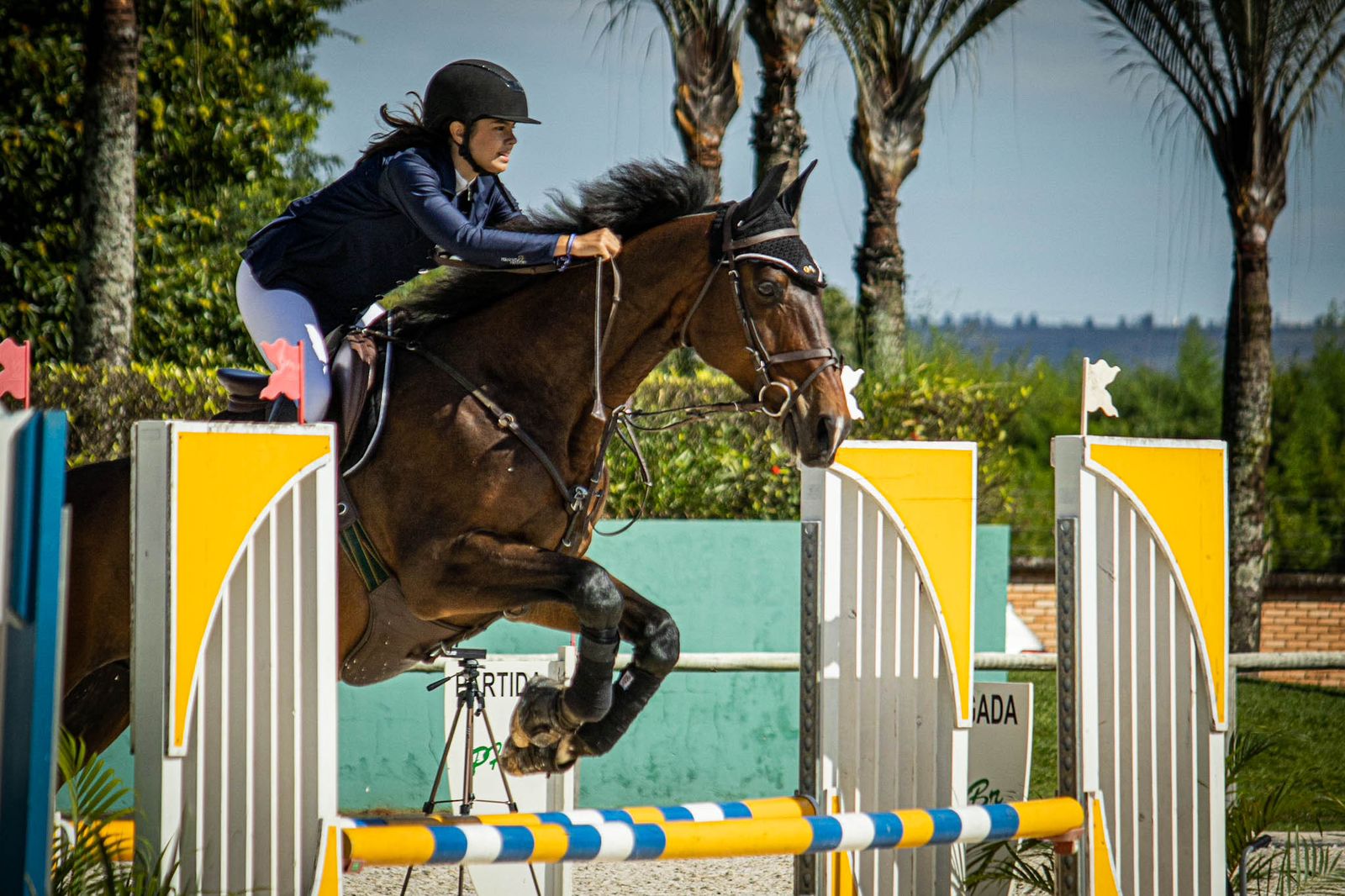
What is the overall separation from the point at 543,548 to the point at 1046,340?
113139 millimetres

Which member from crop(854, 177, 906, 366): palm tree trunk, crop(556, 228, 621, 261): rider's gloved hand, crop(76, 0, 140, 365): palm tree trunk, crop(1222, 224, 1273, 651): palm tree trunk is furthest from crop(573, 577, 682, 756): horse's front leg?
crop(1222, 224, 1273, 651): palm tree trunk

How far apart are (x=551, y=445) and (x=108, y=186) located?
4469 millimetres

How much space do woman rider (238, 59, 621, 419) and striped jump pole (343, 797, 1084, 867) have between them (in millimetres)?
970

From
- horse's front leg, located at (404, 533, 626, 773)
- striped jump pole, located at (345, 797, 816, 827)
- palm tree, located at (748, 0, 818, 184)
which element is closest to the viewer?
striped jump pole, located at (345, 797, 816, 827)

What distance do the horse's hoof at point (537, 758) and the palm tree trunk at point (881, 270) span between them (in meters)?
5.54

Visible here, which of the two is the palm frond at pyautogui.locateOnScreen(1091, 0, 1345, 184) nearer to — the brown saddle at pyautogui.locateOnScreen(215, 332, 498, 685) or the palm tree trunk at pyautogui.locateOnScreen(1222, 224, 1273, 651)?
the palm tree trunk at pyautogui.locateOnScreen(1222, 224, 1273, 651)

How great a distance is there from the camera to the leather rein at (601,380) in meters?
2.73

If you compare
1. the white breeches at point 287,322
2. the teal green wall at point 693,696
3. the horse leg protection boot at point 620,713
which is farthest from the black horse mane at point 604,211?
the teal green wall at point 693,696

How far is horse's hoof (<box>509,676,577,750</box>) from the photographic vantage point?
9.52 feet

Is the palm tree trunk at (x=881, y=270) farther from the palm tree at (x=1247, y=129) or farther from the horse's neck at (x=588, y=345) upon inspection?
the horse's neck at (x=588, y=345)

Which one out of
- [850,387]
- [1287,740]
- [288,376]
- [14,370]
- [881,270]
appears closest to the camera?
[288,376]

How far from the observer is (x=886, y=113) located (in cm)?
845

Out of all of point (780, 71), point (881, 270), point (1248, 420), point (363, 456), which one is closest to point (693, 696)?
point (363, 456)

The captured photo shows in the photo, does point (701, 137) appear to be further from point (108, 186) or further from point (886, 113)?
point (108, 186)
